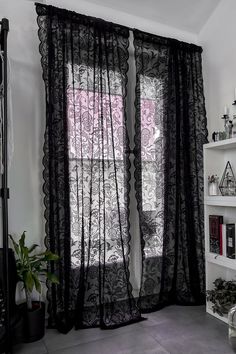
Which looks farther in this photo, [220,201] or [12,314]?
[220,201]

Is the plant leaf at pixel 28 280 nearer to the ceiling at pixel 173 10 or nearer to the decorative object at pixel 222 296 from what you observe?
the decorative object at pixel 222 296

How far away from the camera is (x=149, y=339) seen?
74.4 inches

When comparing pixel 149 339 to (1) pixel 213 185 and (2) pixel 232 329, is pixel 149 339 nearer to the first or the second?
(2) pixel 232 329

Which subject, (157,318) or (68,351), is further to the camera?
(157,318)

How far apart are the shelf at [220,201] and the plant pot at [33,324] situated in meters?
1.52

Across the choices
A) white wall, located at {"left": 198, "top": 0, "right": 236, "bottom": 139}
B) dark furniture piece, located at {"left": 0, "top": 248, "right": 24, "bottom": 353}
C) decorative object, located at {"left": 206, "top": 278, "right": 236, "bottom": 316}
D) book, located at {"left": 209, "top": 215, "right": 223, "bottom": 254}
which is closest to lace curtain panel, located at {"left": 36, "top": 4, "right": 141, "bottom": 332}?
dark furniture piece, located at {"left": 0, "top": 248, "right": 24, "bottom": 353}

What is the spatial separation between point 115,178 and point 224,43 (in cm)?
161

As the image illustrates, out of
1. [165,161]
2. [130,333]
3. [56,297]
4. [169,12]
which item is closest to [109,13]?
[169,12]

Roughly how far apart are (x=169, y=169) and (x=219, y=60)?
1.14 metres

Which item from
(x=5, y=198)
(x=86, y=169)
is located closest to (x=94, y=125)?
(x=86, y=169)

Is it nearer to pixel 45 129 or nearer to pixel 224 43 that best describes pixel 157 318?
pixel 45 129

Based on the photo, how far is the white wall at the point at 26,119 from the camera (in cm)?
214

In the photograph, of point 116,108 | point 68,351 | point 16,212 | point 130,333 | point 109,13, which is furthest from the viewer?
point 109,13

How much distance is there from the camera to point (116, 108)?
2.30 meters
